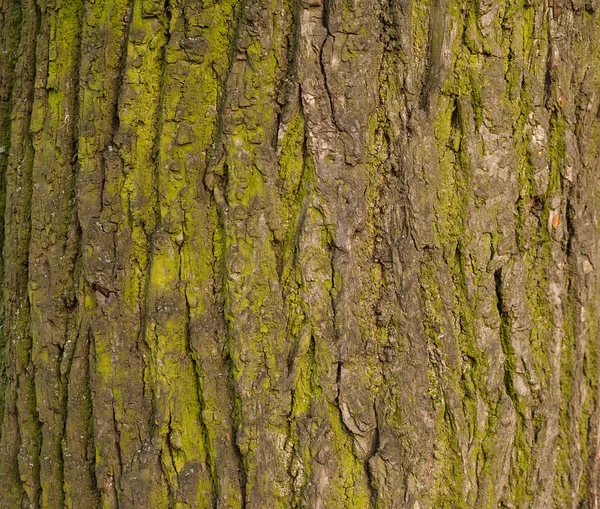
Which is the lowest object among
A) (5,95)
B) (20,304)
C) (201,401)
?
(201,401)

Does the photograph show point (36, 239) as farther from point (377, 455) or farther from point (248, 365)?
point (377, 455)

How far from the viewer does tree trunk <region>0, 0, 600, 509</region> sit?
1.52 meters

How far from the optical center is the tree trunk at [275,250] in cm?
152

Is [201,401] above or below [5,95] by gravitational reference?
below

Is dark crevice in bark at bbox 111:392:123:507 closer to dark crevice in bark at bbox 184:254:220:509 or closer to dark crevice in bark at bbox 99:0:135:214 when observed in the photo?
dark crevice in bark at bbox 184:254:220:509

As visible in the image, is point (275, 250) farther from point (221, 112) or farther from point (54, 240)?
point (54, 240)

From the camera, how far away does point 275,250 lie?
5.02 feet

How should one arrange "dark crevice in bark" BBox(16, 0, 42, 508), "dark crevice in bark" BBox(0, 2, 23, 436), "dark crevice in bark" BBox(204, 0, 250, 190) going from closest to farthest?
"dark crevice in bark" BBox(204, 0, 250, 190) < "dark crevice in bark" BBox(16, 0, 42, 508) < "dark crevice in bark" BBox(0, 2, 23, 436)

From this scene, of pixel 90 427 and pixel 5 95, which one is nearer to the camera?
pixel 90 427

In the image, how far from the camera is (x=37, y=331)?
162 cm

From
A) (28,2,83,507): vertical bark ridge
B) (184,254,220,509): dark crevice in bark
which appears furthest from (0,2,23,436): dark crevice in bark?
(184,254,220,509): dark crevice in bark

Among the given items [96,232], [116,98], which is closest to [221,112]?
[116,98]

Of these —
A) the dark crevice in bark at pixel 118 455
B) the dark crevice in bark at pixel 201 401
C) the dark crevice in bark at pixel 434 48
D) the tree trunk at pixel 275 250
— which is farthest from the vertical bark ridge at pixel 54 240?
the dark crevice in bark at pixel 434 48

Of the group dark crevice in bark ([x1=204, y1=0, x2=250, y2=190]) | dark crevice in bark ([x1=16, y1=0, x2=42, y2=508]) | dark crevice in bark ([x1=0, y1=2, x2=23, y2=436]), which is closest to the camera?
dark crevice in bark ([x1=204, y1=0, x2=250, y2=190])
